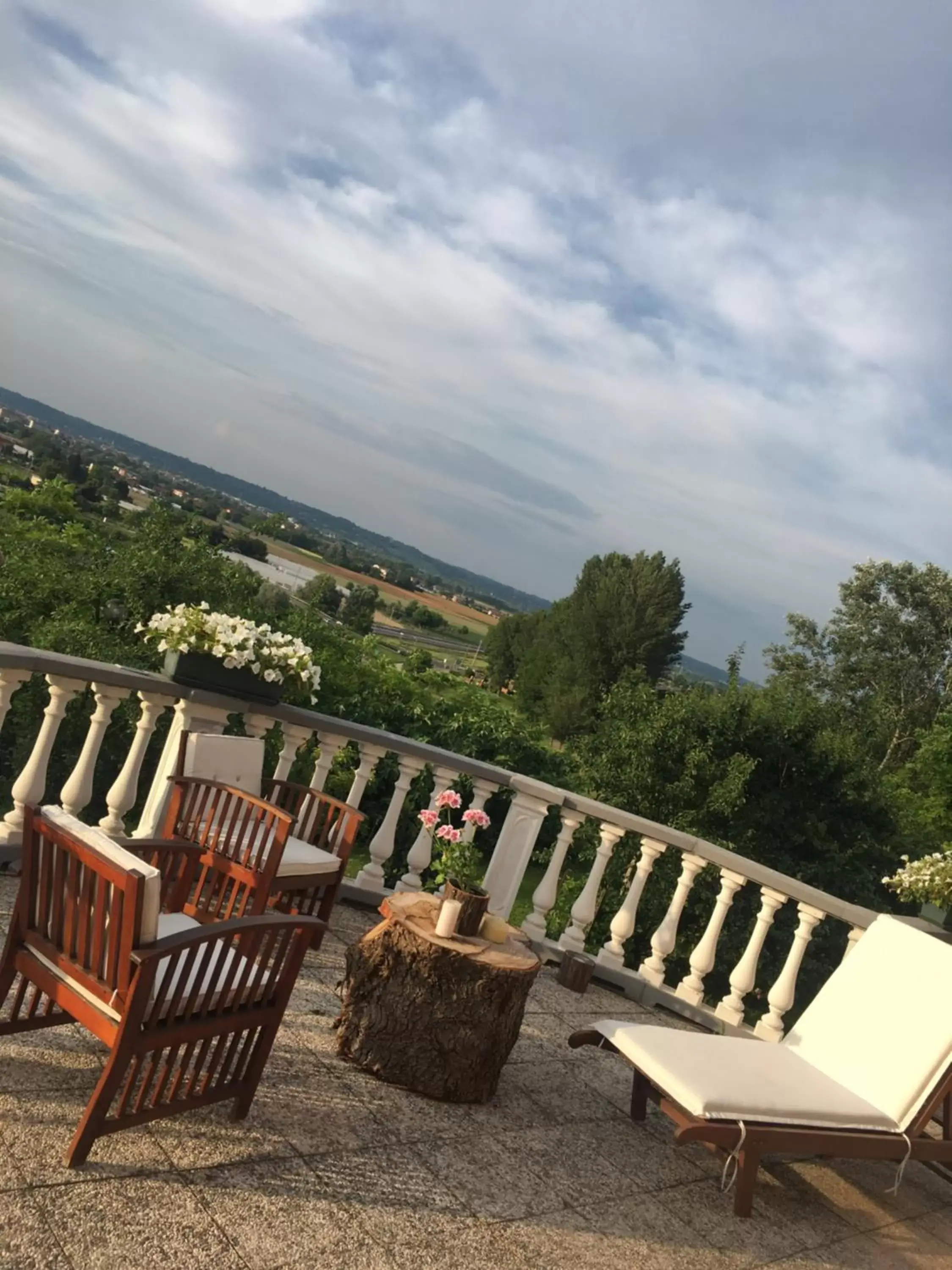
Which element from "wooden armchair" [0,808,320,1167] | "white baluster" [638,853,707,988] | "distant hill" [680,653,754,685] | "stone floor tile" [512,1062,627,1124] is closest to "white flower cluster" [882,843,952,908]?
"white baluster" [638,853,707,988]

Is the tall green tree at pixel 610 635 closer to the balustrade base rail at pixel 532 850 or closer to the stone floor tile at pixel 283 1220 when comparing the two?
the balustrade base rail at pixel 532 850

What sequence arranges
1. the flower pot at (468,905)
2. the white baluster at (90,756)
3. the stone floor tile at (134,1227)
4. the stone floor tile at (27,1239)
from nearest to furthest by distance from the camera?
the stone floor tile at (27,1239)
the stone floor tile at (134,1227)
the flower pot at (468,905)
the white baluster at (90,756)

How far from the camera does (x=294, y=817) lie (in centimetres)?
401

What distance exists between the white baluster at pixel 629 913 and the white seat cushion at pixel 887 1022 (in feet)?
4.03

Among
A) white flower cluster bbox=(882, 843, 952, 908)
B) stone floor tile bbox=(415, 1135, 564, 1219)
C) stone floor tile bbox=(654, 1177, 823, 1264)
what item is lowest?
stone floor tile bbox=(415, 1135, 564, 1219)

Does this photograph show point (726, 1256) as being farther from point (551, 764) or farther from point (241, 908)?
point (551, 764)

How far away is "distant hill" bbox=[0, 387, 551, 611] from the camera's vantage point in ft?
120

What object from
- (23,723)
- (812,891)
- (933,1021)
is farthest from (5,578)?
(933,1021)

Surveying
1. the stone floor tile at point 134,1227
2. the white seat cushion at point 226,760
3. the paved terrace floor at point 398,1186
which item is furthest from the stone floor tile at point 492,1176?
the white seat cushion at point 226,760

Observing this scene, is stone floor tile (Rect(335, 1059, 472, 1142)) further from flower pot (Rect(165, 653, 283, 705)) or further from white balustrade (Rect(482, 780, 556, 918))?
flower pot (Rect(165, 653, 283, 705))

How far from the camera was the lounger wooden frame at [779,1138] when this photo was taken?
3104 mm

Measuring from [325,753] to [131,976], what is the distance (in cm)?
286

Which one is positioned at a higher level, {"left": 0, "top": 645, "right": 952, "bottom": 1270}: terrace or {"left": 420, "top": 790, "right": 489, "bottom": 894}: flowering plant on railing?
{"left": 420, "top": 790, "right": 489, "bottom": 894}: flowering plant on railing

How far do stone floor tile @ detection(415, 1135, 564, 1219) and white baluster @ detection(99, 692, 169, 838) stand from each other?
2256mm
